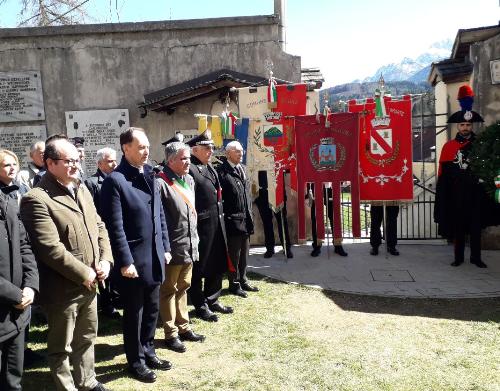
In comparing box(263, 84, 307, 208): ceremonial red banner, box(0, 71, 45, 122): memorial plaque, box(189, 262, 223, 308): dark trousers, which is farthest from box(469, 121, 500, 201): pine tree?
box(0, 71, 45, 122): memorial plaque

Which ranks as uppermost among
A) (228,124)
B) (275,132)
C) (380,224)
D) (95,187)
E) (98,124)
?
(98,124)

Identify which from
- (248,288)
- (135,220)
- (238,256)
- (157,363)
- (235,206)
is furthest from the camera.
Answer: (248,288)

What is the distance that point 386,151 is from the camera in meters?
7.00

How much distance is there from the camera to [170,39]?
830 centimetres

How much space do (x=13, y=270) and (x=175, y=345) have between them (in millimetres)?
1864

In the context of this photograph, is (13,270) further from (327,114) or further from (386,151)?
(386,151)

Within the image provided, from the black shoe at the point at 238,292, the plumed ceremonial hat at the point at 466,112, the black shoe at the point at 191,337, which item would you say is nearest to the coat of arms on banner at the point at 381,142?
the plumed ceremonial hat at the point at 466,112

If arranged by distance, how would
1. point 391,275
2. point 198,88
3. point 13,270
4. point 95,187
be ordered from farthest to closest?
point 198,88, point 391,275, point 95,187, point 13,270

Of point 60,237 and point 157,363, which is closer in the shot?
point 60,237

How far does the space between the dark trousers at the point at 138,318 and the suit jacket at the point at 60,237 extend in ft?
1.35

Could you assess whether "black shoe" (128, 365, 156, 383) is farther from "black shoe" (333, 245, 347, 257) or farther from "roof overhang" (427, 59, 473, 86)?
"roof overhang" (427, 59, 473, 86)

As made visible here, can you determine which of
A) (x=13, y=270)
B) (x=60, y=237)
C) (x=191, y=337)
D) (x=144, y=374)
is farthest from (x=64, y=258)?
(x=191, y=337)

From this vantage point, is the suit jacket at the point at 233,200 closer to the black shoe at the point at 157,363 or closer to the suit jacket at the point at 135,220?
the suit jacket at the point at 135,220

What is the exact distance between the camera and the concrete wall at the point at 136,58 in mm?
8227
